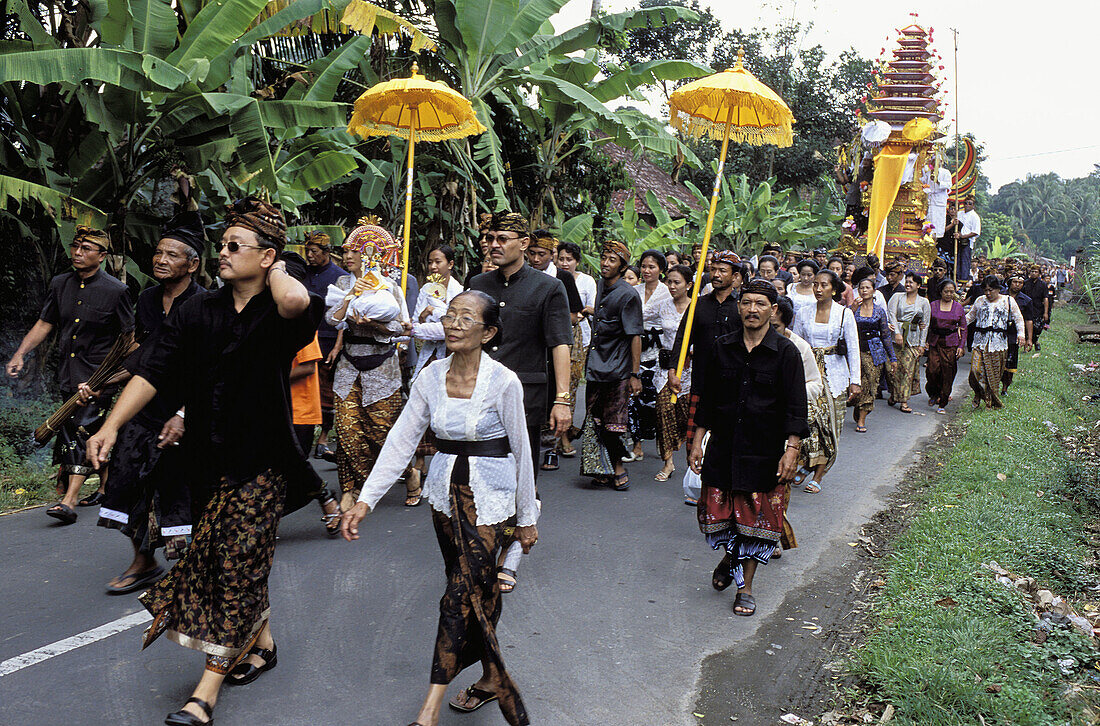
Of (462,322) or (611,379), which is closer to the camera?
(462,322)

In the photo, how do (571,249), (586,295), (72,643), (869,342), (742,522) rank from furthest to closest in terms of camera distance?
1. (869,342)
2. (586,295)
3. (571,249)
4. (742,522)
5. (72,643)

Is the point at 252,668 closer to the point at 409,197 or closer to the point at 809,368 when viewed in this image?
the point at 809,368

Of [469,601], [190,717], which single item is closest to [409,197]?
[469,601]

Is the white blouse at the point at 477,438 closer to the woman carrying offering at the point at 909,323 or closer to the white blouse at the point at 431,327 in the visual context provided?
the white blouse at the point at 431,327

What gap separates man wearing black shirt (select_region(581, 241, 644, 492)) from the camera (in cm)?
763

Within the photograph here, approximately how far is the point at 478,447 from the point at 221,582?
1128 mm

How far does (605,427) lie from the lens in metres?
7.65

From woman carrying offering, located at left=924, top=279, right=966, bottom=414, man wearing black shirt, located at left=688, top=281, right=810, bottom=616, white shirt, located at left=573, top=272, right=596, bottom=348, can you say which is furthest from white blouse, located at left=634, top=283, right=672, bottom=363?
woman carrying offering, located at left=924, top=279, right=966, bottom=414

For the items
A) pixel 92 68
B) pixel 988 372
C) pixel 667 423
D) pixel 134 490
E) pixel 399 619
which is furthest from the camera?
pixel 988 372

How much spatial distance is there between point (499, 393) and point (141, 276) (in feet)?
21.6

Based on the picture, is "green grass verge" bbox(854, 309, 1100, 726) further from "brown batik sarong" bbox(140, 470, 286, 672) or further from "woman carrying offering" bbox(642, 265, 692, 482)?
"brown batik sarong" bbox(140, 470, 286, 672)

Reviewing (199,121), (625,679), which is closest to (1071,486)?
(625,679)

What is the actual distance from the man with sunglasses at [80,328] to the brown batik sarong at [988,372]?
10.5 m

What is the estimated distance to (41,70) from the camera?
22.5ft
